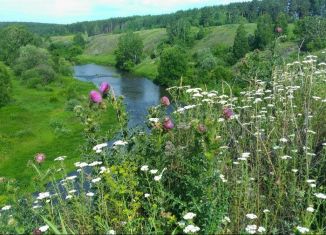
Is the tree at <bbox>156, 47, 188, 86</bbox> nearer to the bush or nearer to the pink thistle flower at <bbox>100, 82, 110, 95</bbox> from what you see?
the bush

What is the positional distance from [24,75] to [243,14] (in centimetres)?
9915

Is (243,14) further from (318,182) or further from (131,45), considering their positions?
(318,182)

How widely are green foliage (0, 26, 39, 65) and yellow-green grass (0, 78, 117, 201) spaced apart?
125 ft

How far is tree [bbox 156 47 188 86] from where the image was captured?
73062mm

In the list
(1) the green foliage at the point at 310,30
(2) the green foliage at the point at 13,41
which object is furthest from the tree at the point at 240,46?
(2) the green foliage at the point at 13,41

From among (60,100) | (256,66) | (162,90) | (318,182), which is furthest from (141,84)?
(318,182)

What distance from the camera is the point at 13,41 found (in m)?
99.5

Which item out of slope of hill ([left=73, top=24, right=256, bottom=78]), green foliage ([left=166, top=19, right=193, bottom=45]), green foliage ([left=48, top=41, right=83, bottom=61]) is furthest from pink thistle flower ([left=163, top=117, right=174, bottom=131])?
green foliage ([left=48, top=41, right=83, bottom=61])

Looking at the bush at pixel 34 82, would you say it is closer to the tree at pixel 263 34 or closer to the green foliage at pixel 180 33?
the tree at pixel 263 34

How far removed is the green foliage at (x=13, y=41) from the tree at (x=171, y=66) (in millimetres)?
38461

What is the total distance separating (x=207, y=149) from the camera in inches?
207

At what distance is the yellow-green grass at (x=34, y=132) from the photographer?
30.8 metres

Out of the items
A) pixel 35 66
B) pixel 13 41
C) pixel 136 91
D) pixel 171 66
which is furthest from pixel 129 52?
pixel 136 91

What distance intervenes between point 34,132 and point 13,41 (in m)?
65.3
